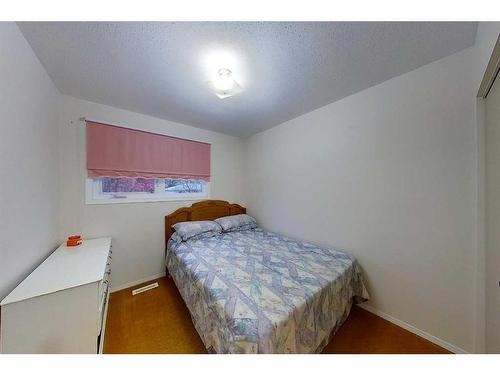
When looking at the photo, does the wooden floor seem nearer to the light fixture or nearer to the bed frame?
the bed frame

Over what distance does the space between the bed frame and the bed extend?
35 centimetres

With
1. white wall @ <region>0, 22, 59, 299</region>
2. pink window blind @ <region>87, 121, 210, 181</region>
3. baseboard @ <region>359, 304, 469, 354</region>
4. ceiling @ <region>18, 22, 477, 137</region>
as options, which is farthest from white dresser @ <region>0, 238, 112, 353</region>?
baseboard @ <region>359, 304, 469, 354</region>

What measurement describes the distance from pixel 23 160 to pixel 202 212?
1.90 meters

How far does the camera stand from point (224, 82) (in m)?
1.49

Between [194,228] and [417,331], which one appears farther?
[194,228]

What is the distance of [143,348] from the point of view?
1342 millimetres

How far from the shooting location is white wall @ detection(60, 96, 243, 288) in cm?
189

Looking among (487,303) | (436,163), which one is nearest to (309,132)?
(436,163)

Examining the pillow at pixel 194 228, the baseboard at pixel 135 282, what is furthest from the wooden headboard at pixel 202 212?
the baseboard at pixel 135 282

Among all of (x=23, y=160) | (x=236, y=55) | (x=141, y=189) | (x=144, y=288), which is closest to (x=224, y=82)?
(x=236, y=55)

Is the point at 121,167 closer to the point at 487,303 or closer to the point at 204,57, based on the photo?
the point at 204,57

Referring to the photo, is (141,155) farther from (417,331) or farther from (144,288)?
(417,331)

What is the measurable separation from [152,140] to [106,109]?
56 cm

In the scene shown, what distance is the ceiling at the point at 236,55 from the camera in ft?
3.63
